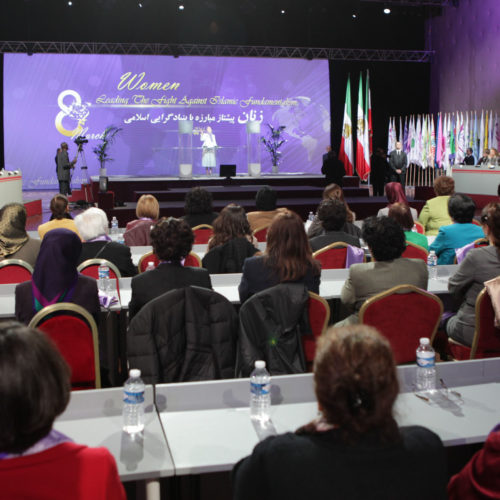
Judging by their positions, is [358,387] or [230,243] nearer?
[358,387]

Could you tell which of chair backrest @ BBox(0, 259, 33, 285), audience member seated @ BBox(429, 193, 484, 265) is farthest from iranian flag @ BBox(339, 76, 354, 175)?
chair backrest @ BBox(0, 259, 33, 285)

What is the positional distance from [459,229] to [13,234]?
312cm

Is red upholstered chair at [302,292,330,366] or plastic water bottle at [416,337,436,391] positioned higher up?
red upholstered chair at [302,292,330,366]

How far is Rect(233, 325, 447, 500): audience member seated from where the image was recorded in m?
1.29

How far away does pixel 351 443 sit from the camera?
1306 millimetres

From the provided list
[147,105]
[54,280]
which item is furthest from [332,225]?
[147,105]

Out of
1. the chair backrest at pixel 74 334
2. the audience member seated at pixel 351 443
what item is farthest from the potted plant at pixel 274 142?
the audience member seated at pixel 351 443

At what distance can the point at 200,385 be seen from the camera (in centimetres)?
220

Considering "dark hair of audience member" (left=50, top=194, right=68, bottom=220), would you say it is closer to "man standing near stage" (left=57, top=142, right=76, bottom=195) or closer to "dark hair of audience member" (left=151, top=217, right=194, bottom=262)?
"dark hair of audience member" (left=151, top=217, right=194, bottom=262)

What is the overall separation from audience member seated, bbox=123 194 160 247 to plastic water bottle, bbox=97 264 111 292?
167 centimetres

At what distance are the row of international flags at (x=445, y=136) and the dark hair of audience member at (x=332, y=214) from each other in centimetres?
1115

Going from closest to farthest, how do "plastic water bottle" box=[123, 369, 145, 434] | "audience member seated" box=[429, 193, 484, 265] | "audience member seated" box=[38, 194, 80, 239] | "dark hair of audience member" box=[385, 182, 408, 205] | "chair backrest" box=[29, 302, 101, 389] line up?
"plastic water bottle" box=[123, 369, 145, 434], "chair backrest" box=[29, 302, 101, 389], "audience member seated" box=[429, 193, 484, 265], "audience member seated" box=[38, 194, 80, 239], "dark hair of audience member" box=[385, 182, 408, 205]

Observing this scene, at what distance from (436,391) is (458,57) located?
53.7 feet

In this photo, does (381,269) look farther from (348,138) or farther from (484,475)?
(348,138)
